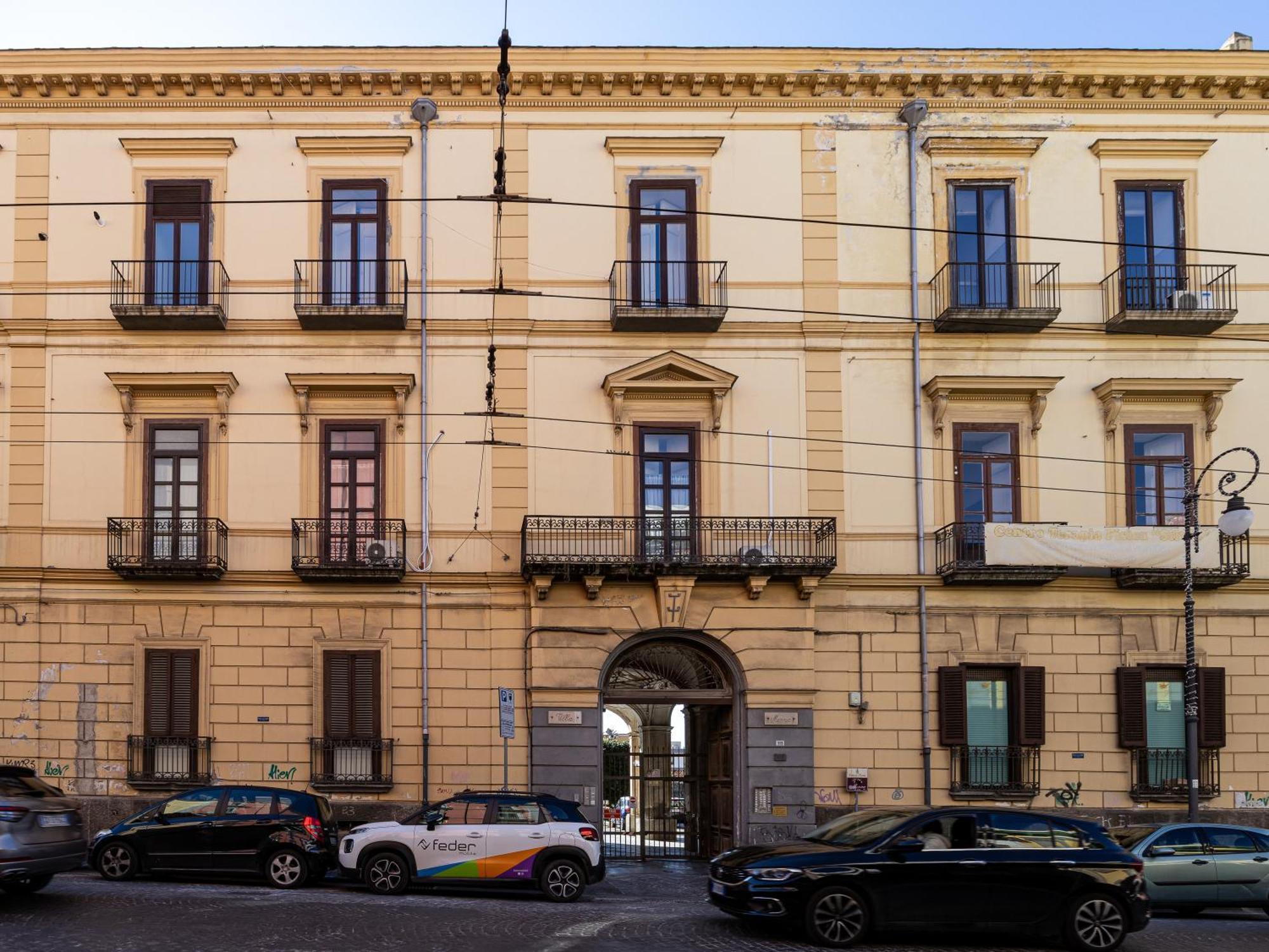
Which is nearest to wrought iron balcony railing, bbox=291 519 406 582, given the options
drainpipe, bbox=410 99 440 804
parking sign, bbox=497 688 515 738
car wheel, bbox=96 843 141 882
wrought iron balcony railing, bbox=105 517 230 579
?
drainpipe, bbox=410 99 440 804

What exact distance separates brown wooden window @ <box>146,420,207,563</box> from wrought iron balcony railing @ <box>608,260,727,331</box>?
7947 millimetres

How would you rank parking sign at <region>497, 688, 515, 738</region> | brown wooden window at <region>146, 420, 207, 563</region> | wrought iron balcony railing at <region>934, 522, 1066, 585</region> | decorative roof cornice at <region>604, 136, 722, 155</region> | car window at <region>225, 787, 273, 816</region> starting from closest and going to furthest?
car window at <region>225, 787, 273, 816</region> → parking sign at <region>497, 688, 515, 738</region> → wrought iron balcony railing at <region>934, 522, 1066, 585</region> → brown wooden window at <region>146, 420, 207, 563</region> → decorative roof cornice at <region>604, 136, 722, 155</region>

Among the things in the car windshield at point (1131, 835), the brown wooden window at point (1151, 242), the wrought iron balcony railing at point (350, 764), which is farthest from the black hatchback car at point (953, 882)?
the brown wooden window at point (1151, 242)

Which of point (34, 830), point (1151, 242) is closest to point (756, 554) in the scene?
point (1151, 242)

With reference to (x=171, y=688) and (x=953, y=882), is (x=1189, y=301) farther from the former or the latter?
(x=171, y=688)

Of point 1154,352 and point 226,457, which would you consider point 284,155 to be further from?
point 1154,352

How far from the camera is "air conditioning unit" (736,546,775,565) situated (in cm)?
2711

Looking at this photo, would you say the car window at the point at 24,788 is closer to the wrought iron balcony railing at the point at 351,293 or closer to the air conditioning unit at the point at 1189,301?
the wrought iron balcony railing at the point at 351,293

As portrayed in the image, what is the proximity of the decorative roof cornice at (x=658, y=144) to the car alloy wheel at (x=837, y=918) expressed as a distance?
15759 millimetres

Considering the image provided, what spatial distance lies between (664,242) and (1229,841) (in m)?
14.1

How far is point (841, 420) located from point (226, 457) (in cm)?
1120

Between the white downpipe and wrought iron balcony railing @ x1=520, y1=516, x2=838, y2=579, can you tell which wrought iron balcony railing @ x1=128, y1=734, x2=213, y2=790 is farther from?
wrought iron balcony railing @ x1=520, y1=516, x2=838, y2=579

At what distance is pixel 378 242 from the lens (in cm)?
2842

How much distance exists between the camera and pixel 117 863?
2186 centimetres
